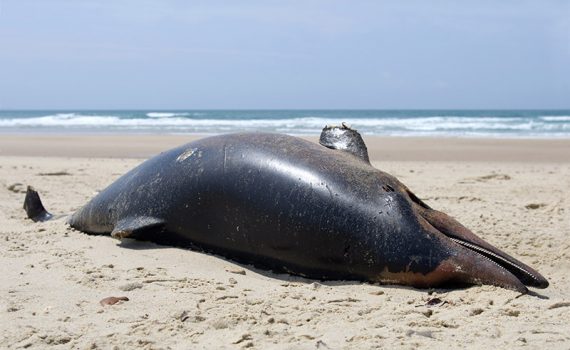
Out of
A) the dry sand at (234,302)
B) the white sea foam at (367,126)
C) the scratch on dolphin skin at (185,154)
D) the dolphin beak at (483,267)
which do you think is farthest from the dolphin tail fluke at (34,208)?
the white sea foam at (367,126)

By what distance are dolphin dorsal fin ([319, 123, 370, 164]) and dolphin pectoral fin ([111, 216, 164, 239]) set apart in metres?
1.35

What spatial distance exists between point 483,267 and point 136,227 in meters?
2.43

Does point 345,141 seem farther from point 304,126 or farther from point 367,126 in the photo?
point 367,126

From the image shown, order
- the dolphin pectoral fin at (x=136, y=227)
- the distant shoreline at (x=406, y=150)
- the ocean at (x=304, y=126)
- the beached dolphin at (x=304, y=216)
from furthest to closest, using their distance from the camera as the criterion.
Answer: the ocean at (x=304, y=126) → the distant shoreline at (x=406, y=150) → the dolphin pectoral fin at (x=136, y=227) → the beached dolphin at (x=304, y=216)

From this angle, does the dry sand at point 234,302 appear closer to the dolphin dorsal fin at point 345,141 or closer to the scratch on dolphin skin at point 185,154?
the scratch on dolphin skin at point 185,154

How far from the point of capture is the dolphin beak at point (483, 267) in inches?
157

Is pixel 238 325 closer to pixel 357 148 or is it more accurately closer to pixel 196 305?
pixel 196 305

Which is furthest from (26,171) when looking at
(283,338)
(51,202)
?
(283,338)

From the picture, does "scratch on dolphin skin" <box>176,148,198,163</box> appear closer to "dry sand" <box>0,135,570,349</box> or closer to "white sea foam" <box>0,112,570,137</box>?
"dry sand" <box>0,135,570,349</box>

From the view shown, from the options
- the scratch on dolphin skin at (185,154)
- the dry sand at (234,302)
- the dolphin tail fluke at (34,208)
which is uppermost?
the scratch on dolphin skin at (185,154)

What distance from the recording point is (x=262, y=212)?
4543mm

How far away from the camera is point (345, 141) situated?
511 centimetres

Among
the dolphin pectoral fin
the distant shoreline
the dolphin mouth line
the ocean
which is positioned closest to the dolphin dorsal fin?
the dolphin mouth line

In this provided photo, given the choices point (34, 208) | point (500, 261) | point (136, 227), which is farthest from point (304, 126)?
point (500, 261)
